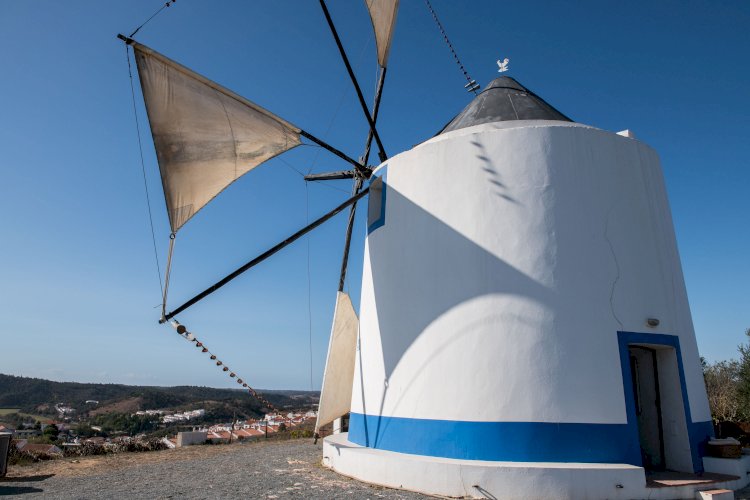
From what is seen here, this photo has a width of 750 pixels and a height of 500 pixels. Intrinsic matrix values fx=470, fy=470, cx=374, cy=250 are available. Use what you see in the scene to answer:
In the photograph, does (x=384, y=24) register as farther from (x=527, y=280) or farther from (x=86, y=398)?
(x=86, y=398)

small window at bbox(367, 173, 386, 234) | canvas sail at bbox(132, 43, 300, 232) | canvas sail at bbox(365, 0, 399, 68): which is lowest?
→ small window at bbox(367, 173, 386, 234)

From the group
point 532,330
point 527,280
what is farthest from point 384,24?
point 532,330

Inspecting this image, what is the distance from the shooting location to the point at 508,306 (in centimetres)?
750

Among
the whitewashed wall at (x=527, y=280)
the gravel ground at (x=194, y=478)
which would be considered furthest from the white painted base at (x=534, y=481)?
the whitewashed wall at (x=527, y=280)

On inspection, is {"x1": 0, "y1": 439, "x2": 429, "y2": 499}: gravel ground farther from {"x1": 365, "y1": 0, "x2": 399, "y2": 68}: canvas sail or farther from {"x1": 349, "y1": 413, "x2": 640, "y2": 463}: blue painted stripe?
{"x1": 365, "y1": 0, "x2": 399, "y2": 68}: canvas sail

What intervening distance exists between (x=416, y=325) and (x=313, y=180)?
5513 mm

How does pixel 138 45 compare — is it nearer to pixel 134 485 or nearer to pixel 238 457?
pixel 134 485

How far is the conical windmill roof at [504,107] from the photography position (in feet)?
32.1

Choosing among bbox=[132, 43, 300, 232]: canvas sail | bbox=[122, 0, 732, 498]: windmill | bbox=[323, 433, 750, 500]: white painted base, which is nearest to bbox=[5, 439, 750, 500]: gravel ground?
bbox=[323, 433, 750, 500]: white painted base

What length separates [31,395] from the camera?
48.3 meters

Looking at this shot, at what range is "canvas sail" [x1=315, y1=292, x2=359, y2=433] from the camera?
1191 centimetres

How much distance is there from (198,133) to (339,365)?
6.56 m

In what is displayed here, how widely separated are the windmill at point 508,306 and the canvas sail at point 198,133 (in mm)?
35

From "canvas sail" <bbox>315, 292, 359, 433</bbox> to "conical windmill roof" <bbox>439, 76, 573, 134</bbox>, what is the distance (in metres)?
5.29
